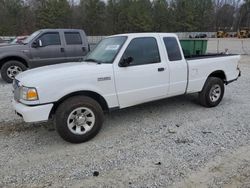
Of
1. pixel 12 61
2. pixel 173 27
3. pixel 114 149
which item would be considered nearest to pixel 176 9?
pixel 173 27

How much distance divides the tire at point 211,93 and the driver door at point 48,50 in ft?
18.9

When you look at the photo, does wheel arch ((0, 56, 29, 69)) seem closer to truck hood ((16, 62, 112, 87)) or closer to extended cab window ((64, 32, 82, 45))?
extended cab window ((64, 32, 82, 45))

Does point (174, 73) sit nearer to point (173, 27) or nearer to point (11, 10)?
point (11, 10)

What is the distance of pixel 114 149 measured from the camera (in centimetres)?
420

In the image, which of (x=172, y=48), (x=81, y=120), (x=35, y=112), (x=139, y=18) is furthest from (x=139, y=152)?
(x=139, y=18)

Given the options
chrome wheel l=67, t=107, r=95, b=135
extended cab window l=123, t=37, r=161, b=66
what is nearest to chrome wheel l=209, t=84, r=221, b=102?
extended cab window l=123, t=37, r=161, b=66

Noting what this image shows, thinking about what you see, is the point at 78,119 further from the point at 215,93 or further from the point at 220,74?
the point at 220,74

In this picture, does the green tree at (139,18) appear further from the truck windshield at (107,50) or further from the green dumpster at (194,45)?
the truck windshield at (107,50)

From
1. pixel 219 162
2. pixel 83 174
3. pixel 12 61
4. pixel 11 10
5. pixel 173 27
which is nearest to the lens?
pixel 83 174

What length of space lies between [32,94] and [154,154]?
6.70ft

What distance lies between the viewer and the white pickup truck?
410 cm

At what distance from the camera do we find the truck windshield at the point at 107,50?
485 cm

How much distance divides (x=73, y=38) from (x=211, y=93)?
6.08 metres

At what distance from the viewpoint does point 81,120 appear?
438 cm
